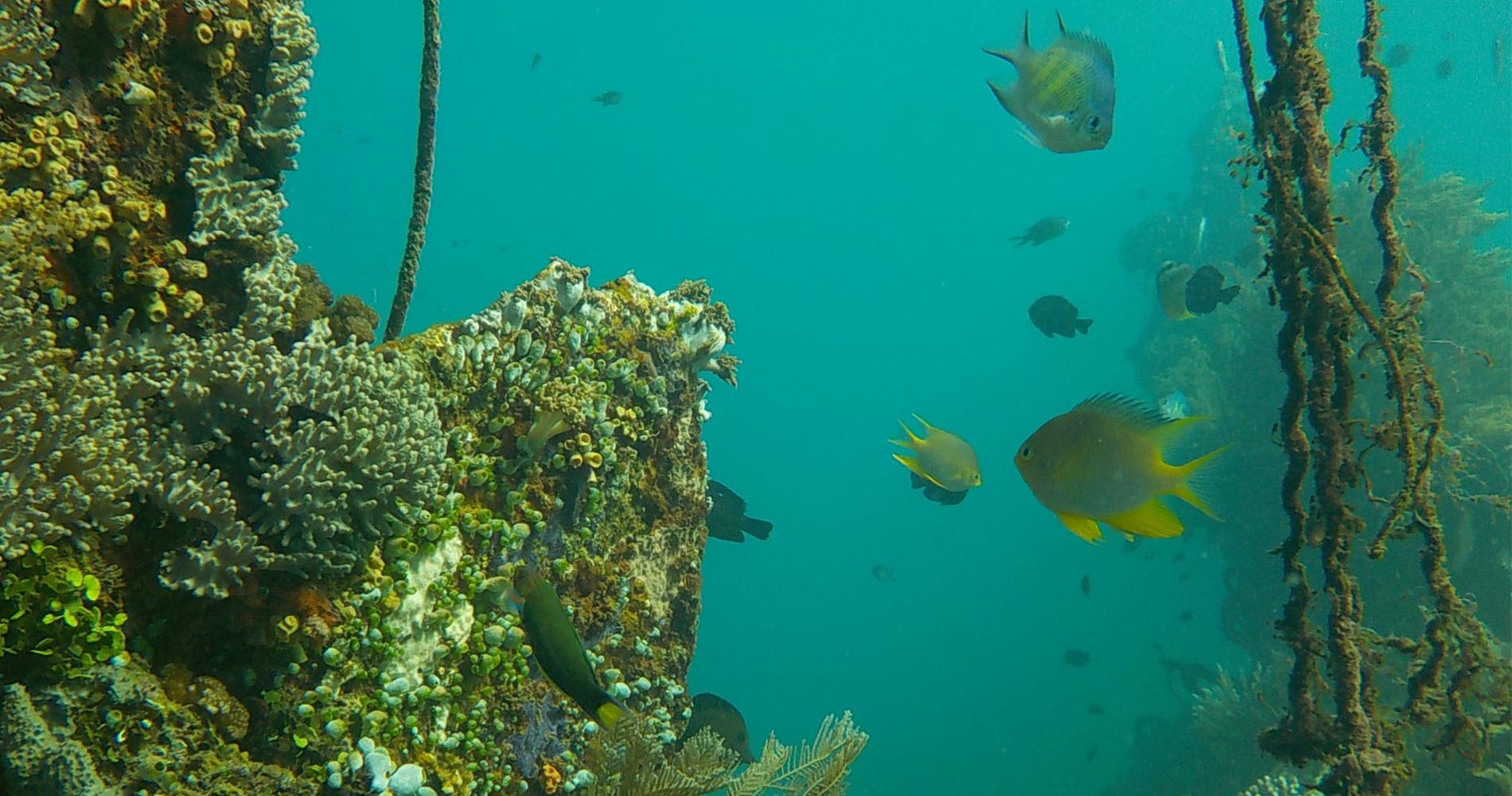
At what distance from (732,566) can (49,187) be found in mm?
74254

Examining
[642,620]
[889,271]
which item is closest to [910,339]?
[889,271]

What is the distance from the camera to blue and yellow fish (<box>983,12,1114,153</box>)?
12.7 feet

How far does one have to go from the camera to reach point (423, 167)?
4.25 m

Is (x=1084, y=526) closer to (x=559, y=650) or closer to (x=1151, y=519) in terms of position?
(x=1151, y=519)

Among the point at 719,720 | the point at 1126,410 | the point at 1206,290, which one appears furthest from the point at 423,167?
→ the point at 1206,290

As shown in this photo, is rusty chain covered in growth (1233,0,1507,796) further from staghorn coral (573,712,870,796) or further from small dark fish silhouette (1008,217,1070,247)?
small dark fish silhouette (1008,217,1070,247)

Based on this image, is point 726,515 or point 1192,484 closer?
point 1192,484

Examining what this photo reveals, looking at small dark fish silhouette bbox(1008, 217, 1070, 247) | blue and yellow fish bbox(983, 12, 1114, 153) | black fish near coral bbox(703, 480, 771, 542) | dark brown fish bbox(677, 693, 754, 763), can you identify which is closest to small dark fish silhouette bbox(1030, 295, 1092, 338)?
small dark fish silhouette bbox(1008, 217, 1070, 247)

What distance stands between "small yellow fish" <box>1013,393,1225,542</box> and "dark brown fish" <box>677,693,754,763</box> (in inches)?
124

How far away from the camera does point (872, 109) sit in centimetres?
10850

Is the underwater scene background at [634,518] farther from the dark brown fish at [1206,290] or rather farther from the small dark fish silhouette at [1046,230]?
the small dark fish silhouette at [1046,230]

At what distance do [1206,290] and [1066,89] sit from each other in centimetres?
551

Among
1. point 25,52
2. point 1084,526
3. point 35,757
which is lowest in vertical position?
point 35,757

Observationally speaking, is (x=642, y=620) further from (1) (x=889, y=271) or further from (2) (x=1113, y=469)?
(1) (x=889, y=271)
